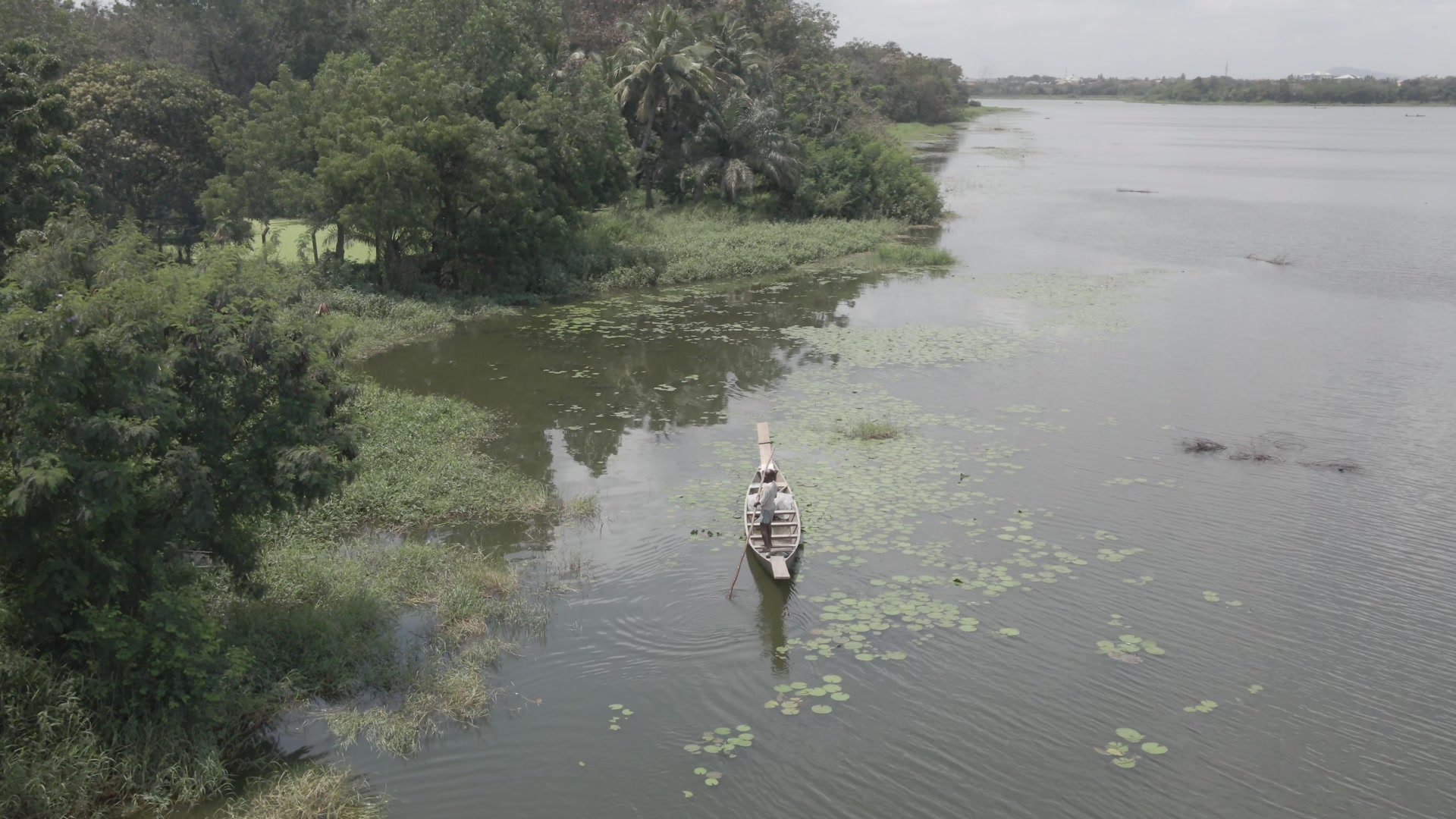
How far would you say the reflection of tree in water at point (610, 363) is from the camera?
18094mm

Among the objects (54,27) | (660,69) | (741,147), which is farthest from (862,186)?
(54,27)

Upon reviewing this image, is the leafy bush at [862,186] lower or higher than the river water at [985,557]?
higher

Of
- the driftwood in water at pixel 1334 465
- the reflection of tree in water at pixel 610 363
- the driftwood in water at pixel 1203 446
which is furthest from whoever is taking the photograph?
the reflection of tree in water at pixel 610 363

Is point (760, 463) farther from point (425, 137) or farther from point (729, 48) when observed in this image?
point (729, 48)

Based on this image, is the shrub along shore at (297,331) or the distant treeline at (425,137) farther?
the distant treeline at (425,137)

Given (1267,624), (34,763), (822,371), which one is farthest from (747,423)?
(34,763)

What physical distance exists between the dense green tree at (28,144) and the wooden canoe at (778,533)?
11.4 meters

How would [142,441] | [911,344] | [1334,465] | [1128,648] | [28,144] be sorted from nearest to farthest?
1. [142,441]
2. [1128,648]
3. [1334,465]
4. [28,144]
5. [911,344]

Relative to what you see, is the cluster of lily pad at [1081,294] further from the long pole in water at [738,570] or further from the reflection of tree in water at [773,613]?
the reflection of tree in water at [773,613]

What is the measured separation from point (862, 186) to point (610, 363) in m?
21.0

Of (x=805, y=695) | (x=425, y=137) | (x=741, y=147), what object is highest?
(x=741, y=147)

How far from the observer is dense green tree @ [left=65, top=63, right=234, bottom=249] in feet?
88.5

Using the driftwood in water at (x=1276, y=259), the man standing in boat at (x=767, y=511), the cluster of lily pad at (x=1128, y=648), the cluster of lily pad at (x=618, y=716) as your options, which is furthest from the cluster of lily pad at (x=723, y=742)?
the driftwood in water at (x=1276, y=259)

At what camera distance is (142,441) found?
8555 mm
